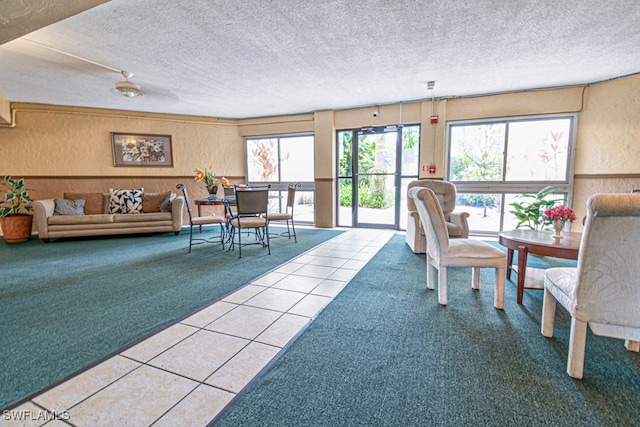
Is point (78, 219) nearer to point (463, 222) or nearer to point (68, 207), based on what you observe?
point (68, 207)

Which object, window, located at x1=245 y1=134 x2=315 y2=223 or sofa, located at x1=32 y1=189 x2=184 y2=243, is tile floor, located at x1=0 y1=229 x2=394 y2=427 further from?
window, located at x1=245 y1=134 x2=315 y2=223

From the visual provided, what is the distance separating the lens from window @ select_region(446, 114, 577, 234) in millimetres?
4582

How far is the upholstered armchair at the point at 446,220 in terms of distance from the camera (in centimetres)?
363

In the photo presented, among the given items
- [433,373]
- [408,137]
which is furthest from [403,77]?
[433,373]

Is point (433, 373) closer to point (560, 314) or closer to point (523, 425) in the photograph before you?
point (523, 425)

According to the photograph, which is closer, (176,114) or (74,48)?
(74,48)

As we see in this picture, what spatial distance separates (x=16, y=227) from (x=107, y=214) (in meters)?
1.25

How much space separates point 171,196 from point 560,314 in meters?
5.82

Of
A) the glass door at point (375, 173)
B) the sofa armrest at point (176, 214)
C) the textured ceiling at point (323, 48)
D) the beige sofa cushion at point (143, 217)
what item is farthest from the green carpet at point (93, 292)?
the textured ceiling at point (323, 48)

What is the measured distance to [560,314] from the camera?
2135 millimetres

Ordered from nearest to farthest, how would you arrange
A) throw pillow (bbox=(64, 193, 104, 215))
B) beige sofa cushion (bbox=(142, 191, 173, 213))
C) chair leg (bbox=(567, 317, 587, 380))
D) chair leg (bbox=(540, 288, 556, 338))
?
1. chair leg (bbox=(567, 317, 587, 380))
2. chair leg (bbox=(540, 288, 556, 338))
3. throw pillow (bbox=(64, 193, 104, 215))
4. beige sofa cushion (bbox=(142, 191, 173, 213))

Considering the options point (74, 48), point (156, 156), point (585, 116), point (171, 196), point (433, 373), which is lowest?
point (433, 373)

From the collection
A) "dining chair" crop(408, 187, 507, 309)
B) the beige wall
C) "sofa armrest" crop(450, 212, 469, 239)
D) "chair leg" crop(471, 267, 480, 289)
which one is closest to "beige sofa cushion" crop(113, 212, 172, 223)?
the beige wall

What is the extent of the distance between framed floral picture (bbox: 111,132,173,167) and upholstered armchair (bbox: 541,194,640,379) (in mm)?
6709
